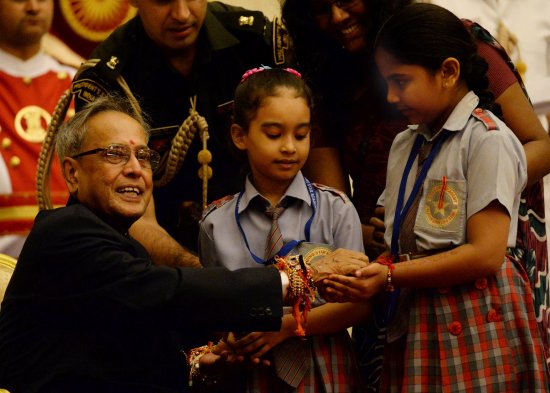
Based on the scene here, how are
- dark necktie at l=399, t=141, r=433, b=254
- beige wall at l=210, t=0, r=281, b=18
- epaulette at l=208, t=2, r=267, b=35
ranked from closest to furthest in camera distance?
dark necktie at l=399, t=141, r=433, b=254, epaulette at l=208, t=2, r=267, b=35, beige wall at l=210, t=0, r=281, b=18

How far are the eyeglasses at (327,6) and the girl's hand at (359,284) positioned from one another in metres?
0.91

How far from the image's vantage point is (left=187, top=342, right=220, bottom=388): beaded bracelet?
127 inches

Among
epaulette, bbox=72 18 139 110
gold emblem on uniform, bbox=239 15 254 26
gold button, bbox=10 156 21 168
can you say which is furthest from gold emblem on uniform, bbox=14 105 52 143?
gold emblem on uniform, bbox=239 15 254 26

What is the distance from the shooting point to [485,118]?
3.00m

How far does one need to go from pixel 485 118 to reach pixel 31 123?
8.89 ft

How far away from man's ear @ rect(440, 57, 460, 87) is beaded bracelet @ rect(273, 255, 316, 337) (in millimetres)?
624

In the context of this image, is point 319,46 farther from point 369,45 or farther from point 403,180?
point 403,180

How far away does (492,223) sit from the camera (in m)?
2.91

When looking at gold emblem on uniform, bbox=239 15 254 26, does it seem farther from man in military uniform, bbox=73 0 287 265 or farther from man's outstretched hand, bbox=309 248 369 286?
man's outstretched hand, bbox=309 248 369 286

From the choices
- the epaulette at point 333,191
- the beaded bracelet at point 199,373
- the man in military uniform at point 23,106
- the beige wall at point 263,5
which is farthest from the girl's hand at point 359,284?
the beige wall at point 263,5

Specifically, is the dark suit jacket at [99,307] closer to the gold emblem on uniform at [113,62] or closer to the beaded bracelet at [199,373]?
the beaded bracelet at [199,373]

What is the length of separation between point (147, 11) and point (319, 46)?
652 millimetres

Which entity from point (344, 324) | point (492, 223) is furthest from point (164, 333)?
point (492, 223)

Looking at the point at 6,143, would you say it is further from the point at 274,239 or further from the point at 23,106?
the point at 274,239
